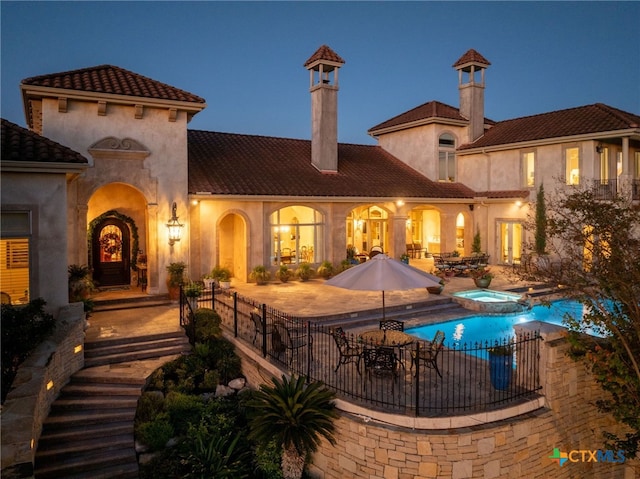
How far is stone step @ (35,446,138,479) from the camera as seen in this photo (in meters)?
7.70

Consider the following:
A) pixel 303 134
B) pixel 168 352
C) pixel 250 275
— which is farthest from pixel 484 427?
pixel 303 134

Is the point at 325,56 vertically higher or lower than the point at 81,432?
higher

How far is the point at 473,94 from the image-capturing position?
26891 millimetres

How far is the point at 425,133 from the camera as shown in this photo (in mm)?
26578

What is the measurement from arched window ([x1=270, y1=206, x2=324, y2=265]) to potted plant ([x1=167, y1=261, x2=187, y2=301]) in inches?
197

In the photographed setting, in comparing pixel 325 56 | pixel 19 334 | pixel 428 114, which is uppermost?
pixel 325 56

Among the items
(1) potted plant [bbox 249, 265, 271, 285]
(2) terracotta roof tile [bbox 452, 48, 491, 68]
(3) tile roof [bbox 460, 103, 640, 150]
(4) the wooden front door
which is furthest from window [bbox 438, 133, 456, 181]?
(4) the wooden front door

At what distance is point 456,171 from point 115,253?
19316mm

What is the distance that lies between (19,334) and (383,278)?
7.44 m

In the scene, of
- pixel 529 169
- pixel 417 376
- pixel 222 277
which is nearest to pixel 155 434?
pixel 417 376

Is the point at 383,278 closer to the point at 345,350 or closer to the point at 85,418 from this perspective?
the point at 345,350

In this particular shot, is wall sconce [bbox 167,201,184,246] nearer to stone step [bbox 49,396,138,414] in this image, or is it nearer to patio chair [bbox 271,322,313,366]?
patio chair [bbox 271,322,313,366]

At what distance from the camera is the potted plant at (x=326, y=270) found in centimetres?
2066

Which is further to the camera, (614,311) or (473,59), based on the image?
(473,59)
